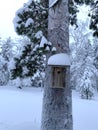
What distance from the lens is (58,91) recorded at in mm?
5590

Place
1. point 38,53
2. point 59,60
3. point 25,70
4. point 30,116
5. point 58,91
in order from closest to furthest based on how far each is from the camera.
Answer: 1. point 59,60
2. point 58,91
3. point 38,53
4. point 25,70
5. point 30,116

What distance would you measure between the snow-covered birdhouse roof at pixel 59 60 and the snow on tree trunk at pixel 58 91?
16 cm

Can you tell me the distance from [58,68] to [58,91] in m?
0.48

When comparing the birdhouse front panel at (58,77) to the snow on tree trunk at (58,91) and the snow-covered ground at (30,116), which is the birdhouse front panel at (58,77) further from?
the snow-covered ground at (30,116)

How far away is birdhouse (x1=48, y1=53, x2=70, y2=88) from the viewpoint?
5371mm

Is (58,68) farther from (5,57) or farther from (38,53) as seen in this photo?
(5,57)

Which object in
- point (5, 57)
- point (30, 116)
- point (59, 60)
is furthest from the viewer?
point (5, 57)

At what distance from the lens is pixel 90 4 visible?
8117 mm

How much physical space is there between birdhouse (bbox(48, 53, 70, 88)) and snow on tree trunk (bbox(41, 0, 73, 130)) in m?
0.12

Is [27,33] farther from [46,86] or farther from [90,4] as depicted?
[90,4]

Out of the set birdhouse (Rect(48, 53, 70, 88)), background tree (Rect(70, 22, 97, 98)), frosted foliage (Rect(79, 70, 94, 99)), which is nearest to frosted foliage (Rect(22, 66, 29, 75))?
birdhouse (Rect(48, 53, 70, 88))

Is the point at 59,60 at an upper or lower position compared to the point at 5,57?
lower

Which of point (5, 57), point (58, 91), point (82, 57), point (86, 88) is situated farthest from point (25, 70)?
point (5, 57)

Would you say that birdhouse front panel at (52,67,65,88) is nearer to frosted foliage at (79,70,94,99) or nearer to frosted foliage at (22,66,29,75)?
frosted foliage at (22,66,29,75)
